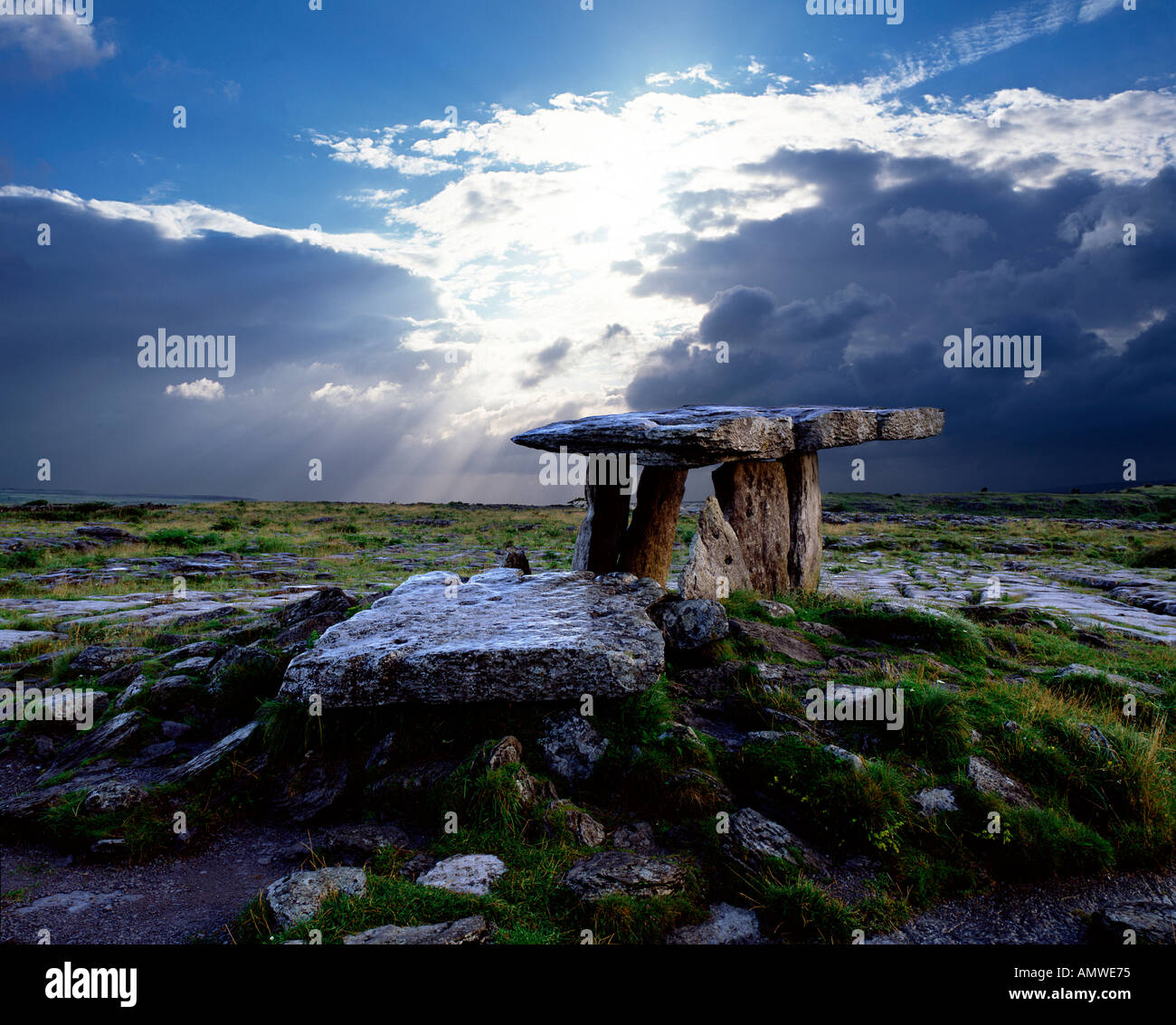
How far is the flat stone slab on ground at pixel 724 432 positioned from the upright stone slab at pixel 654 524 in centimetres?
121

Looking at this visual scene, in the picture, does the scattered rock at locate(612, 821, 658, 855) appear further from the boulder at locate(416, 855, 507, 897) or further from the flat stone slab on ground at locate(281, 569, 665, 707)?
the flat stone slab on ground at locate(281, 569, 665, 707)

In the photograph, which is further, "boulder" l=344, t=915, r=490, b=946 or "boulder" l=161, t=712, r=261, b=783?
"boulder" l=161, t=712, r=261, b=783

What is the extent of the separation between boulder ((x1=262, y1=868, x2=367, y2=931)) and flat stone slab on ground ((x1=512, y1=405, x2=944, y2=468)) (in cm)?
682

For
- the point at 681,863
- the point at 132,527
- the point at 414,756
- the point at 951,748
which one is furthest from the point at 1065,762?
the point at 132,527

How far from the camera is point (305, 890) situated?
14.3ft

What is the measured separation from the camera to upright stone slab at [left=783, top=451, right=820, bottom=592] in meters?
12.7

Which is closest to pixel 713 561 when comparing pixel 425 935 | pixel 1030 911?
pixel 1030 911

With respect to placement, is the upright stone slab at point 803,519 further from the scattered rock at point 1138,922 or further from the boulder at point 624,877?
the boulder at point 624,877

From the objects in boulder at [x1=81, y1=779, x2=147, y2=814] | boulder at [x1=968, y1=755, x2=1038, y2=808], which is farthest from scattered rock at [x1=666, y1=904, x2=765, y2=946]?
boulder at [x1=81, y1=779, x2=147, y2=814]

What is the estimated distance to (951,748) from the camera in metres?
6.10

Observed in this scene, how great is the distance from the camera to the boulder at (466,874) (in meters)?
4.60

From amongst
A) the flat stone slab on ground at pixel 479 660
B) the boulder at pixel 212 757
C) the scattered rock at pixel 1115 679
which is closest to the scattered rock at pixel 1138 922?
the flat stone slab on ground at pixel 479 660

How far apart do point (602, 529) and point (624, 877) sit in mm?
7994
